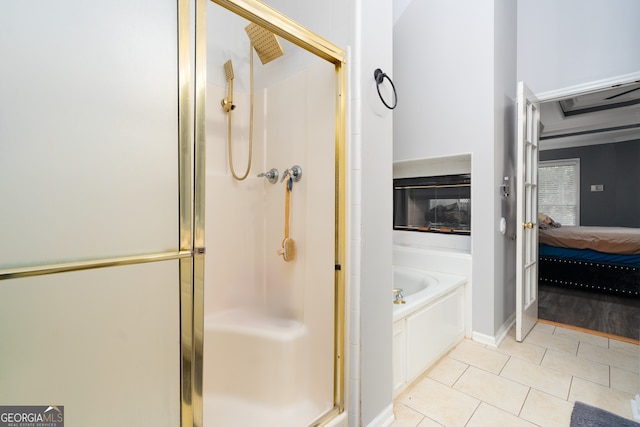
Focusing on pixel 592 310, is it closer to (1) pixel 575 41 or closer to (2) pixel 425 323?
(2) pixel 425 323

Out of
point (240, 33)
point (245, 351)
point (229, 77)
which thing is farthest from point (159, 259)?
point (240, 33)

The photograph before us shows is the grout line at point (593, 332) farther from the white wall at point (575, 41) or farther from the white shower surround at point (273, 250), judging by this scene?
the white shower surround at point (273, 250)

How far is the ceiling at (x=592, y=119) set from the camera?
410 cm

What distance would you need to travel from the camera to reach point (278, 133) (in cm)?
197

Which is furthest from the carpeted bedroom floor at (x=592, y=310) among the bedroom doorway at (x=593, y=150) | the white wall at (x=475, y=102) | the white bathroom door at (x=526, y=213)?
the white wall at (x=475, y=102)

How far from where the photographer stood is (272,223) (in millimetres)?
2078

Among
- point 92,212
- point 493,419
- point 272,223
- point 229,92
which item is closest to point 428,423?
point 493,419

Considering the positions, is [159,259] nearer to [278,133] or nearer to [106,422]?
[106,422]

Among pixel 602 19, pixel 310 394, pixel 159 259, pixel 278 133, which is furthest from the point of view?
pixel 602 19

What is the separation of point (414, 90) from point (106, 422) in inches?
123

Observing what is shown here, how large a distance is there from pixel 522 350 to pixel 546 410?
751 millimetres

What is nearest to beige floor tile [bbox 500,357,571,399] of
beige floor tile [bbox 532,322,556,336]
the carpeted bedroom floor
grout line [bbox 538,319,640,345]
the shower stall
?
beige floor tile [bbox 532,322,556,336]

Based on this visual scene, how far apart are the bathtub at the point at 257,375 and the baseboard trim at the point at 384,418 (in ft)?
1.01

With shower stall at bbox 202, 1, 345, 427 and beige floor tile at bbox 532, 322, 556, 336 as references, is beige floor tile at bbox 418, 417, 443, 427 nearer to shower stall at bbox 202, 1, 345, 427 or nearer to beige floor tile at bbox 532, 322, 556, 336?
shower stall at bbox 202, 1, 345, 427
